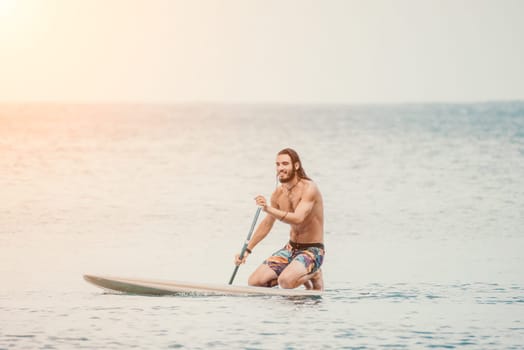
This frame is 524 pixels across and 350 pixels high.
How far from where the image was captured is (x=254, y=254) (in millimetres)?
16203

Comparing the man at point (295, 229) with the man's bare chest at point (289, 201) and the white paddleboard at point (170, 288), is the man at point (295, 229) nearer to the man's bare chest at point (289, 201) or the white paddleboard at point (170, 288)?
the man's bare chest at point (289, 201)

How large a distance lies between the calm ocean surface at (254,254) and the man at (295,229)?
0.24 m

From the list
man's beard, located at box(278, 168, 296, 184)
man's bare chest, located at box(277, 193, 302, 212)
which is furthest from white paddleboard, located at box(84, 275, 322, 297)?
man's beard, located at box(278, 168, 296, 184)

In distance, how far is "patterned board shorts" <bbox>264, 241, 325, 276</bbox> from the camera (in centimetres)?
1246

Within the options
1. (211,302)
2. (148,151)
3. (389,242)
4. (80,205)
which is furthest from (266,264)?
(148,151)

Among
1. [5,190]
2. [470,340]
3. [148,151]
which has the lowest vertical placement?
[470,340]

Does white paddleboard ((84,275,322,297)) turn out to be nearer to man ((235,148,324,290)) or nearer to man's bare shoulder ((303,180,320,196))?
man ((235,148,324,290))

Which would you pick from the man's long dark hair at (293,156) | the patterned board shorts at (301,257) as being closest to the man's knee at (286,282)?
the patterned board shorts at (301,257)

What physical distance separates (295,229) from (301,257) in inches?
10.4

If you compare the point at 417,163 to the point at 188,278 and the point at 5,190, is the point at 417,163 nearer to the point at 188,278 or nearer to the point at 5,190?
the point at 5,190

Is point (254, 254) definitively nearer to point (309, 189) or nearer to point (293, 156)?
point (309, 189)

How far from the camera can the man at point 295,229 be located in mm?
12273

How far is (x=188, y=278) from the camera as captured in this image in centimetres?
1440

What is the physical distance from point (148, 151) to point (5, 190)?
20283mm
